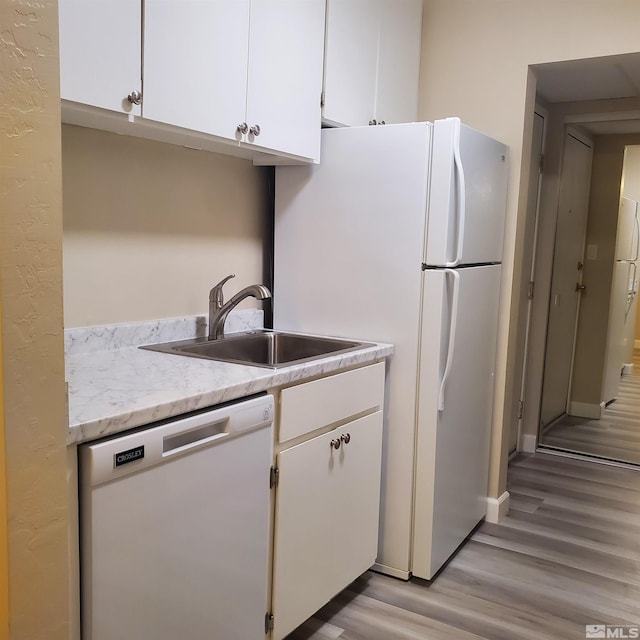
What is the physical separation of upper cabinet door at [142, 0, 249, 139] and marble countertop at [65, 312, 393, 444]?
0.69 m

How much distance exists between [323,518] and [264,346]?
0.73 metres

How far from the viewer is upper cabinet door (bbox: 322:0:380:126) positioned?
2398mm

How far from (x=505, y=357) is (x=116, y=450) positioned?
2.06 metres

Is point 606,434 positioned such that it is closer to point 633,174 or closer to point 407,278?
point 633,174

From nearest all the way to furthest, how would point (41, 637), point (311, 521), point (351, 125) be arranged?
1. point (41, 637)
2. point (311, 521)
3. point (351, 125)

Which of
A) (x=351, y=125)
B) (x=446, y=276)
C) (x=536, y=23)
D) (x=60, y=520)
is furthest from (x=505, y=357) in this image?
(x=60, y=520)

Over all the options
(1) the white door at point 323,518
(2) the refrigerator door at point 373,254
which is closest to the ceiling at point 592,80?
(2) the refrigerator door at point 373,254

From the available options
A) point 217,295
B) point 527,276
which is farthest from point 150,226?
point 527,276

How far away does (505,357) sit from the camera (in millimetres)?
2971

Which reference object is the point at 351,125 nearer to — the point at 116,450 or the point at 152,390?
the point at 152,390

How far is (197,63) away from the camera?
182 cm

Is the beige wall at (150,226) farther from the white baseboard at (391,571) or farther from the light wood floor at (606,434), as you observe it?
the light wood floor at (606,434)

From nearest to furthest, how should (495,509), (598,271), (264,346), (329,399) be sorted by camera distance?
(329,399), (264,346), (495,509), (598,271)

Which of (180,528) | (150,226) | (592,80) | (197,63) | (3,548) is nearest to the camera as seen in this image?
(3,548)
